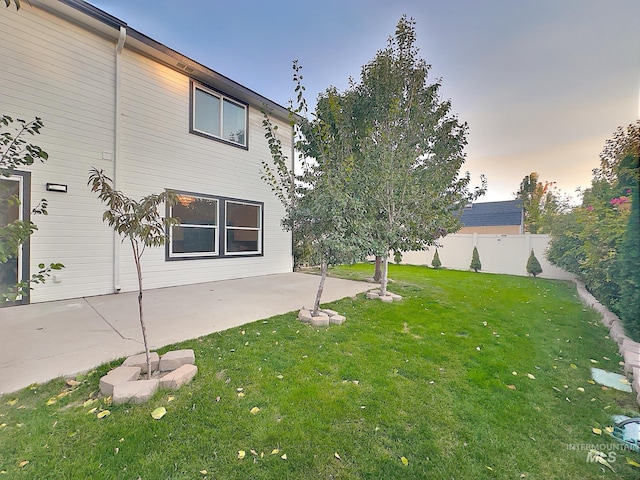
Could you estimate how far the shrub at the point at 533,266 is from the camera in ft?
35.8

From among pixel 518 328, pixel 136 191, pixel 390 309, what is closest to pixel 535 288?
pixel 518 328

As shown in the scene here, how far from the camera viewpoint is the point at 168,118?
6727 mm

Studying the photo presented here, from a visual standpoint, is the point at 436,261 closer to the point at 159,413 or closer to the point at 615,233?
the point at 615,233

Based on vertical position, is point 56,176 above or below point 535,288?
above

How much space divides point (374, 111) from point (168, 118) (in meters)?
5.04

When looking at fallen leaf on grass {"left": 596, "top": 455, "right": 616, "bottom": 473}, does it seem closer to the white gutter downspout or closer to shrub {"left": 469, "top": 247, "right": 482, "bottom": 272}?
the white gutter downspout

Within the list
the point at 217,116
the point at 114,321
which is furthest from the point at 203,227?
the point at 114,321

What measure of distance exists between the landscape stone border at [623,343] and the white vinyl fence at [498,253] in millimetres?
5315

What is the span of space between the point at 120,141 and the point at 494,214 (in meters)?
27.4

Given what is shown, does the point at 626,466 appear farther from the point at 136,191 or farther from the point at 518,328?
the point at 136,191

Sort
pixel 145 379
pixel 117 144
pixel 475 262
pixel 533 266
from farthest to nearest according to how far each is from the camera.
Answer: pixel 475 262
pixel 533 266
pixel 117 144
pixel 145 379

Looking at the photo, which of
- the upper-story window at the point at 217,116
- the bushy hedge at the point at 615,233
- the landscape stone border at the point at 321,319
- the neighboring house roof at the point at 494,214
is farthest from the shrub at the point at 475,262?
the neighboring house roof at the point at 494,214

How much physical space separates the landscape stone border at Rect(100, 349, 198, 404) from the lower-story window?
14.0 feet

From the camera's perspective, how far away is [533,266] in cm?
1096
